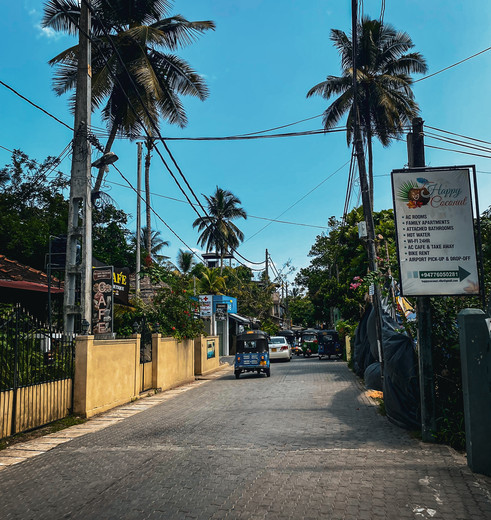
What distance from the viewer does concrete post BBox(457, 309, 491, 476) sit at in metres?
5.62

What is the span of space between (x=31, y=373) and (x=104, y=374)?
253 centimetres

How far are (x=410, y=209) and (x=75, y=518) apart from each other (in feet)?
20.6

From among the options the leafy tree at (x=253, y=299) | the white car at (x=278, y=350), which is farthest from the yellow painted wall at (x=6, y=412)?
the leafy tree at (x=253, y=299)

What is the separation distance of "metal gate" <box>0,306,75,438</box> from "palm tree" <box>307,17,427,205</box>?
19128 mm

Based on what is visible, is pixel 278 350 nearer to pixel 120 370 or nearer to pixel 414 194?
pixel 120 370

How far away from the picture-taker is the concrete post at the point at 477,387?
5625 mm

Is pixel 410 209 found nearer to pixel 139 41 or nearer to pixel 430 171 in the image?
pixel 430 171

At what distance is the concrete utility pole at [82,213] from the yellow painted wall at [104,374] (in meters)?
0.81

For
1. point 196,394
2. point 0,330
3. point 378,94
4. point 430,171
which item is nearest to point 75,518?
point 0,330

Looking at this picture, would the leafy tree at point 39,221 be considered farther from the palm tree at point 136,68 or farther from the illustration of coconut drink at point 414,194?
the illustration of coconut drink at point 414,194

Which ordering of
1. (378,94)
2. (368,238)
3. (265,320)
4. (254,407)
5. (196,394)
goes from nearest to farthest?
(254,407) → (368,238) → (196,394) → (378,94) → (265,320)

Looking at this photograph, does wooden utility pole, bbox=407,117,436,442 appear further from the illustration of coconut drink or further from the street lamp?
the street lamp

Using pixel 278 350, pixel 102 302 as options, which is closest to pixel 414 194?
pixel 102 302

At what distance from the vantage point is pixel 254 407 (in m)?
11.5
